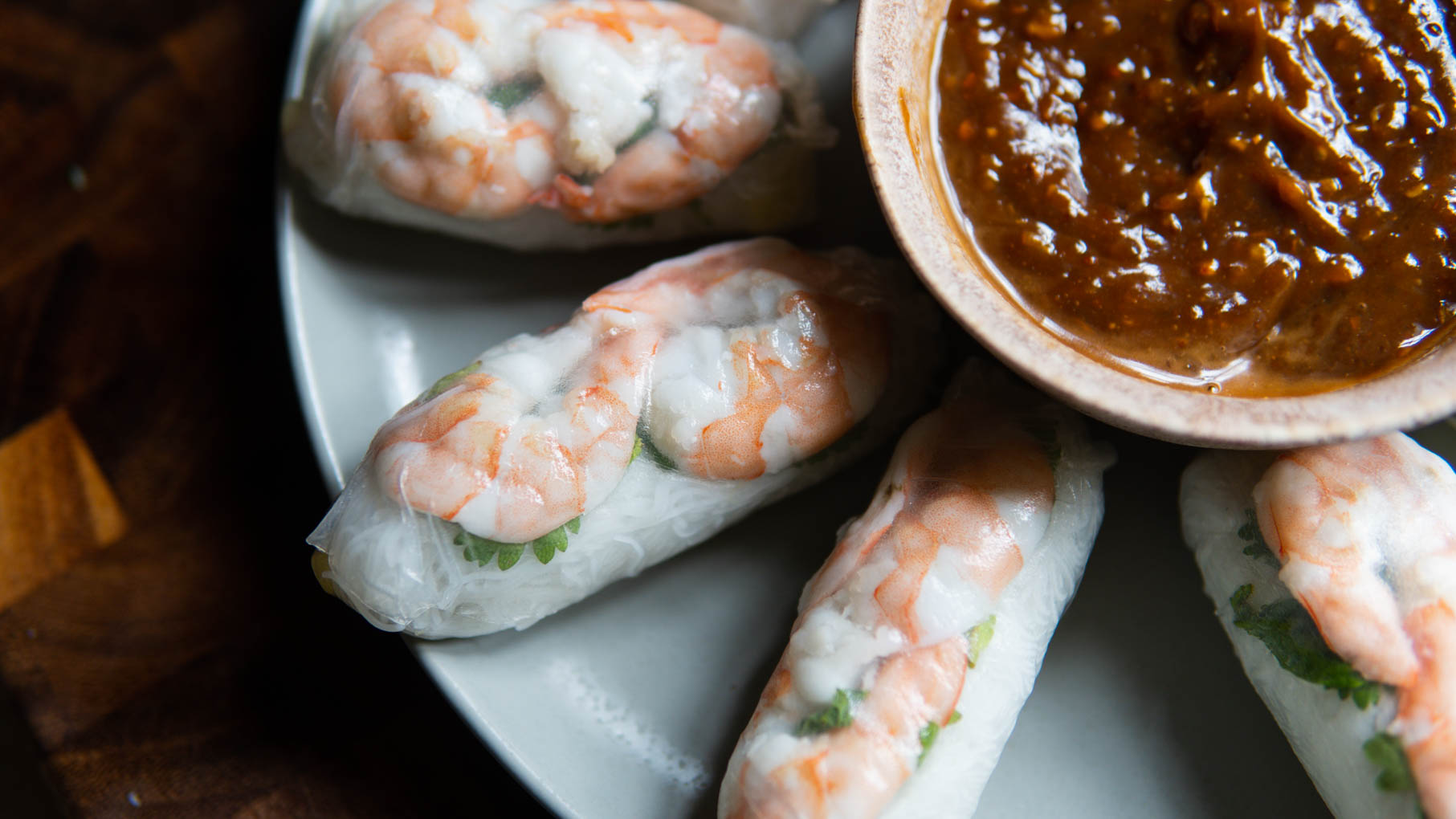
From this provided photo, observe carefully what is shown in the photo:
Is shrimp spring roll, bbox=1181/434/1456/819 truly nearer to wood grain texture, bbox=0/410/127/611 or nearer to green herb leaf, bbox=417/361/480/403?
green herb leaf, bbox=417/361/480/403

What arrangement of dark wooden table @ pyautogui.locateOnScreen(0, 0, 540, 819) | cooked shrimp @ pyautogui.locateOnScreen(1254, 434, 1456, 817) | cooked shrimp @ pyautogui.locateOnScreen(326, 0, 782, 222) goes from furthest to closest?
dark wooden table @ pyautogui.locateOnScreen(0, 0, 540, 819), cooked shrimp @ pyautogui.locateOnScreen(326, 0, 782, 222), cooked shrimp @ pyautogui.locateOnScreen(1254, 434, 1456, 817)

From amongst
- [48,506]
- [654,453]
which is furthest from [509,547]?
[48,506]

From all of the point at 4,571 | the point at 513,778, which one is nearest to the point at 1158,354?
the point at 513,778

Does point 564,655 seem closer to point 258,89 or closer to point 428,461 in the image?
point 428,461

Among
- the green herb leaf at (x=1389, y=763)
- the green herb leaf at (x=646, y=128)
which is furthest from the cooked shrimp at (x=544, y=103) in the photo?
the green herb leaf at (x=1389, y=763)

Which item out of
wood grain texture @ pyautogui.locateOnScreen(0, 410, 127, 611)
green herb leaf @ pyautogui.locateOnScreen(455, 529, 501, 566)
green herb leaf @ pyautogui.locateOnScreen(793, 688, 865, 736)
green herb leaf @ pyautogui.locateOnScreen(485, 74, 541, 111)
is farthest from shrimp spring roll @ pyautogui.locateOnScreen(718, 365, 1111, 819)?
wood grain texture @ pyautogui.locateOnScreen(0, 410, 127, 611)

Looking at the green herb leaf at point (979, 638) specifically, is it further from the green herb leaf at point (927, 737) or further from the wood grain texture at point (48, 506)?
the wood grain texture at point (48, 506)
